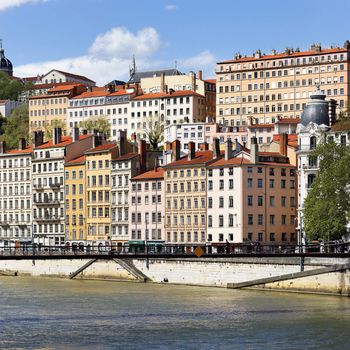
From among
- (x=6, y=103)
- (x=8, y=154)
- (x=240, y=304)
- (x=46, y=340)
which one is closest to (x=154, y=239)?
(x=8, y=154)

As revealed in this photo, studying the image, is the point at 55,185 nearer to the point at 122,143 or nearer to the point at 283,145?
the point at 122,143

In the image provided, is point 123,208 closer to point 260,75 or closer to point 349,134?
point 349,134

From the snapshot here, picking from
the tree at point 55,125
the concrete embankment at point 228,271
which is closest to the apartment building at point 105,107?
the tree at point 55,125

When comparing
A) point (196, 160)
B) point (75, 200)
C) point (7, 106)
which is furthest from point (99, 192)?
point (7, 106)

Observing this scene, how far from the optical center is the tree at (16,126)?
165375 mm

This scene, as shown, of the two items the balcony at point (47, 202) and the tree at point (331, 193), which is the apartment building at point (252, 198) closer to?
the tree at point (331, 193)

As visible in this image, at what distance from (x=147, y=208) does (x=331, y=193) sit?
30.6m

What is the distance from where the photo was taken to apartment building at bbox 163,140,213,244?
99.6 meters

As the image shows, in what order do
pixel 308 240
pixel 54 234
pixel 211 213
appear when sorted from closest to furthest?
pixel 308 240
pixel 211 213
pixel 54 234

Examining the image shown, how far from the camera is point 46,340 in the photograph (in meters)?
49.0

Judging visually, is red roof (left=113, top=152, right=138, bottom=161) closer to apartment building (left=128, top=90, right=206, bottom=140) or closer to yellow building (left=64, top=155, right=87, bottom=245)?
yellow building (left=64, top=155, right=87, bottom=245)

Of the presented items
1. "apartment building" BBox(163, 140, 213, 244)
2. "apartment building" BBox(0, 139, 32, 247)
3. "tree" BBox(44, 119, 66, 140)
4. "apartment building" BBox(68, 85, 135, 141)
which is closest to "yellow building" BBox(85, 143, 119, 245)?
"apartment building" BBox(163, 140, 213, 244)

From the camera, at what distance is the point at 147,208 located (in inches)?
4114

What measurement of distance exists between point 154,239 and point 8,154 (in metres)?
24.3
